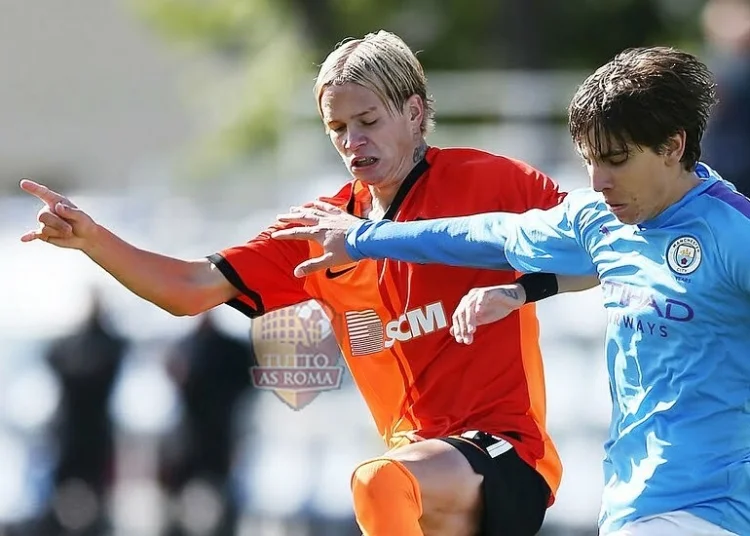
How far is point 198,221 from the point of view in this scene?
12.6m

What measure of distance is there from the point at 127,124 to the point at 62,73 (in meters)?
2.01

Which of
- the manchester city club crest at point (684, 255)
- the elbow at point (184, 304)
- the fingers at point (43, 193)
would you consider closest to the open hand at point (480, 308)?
the manchester city club crest at point (684, 255)

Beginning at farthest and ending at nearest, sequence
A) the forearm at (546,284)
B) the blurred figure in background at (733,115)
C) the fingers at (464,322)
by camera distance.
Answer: the blurred figure in background at (733,115), the forearm at (546,284), the fingers at (464,322)

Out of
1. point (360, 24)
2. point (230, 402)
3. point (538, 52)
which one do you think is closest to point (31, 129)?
point (360, 24)

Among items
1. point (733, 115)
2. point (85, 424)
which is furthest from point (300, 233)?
point (85, 424)

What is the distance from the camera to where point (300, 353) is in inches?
226

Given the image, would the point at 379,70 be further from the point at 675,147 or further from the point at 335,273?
the point at 675,147

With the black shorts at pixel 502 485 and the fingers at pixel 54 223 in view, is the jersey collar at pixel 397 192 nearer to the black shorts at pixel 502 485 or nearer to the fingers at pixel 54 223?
the black shorts at pixel 502 485

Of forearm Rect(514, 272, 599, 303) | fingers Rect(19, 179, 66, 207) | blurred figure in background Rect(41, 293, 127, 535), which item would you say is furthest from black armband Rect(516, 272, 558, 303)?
blurred figure in background Rect(41, 293, 127, 535)

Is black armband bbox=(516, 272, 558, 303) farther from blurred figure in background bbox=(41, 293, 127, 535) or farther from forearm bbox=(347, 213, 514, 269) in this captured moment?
blurred figure in background bbox=(41, 293, 127, 535)

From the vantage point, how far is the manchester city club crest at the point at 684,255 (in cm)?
400

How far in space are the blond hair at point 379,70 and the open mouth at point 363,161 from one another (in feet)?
0.59

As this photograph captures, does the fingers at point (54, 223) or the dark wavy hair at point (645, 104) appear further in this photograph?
the fingers at point (54, 223)

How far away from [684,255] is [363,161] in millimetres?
1244
